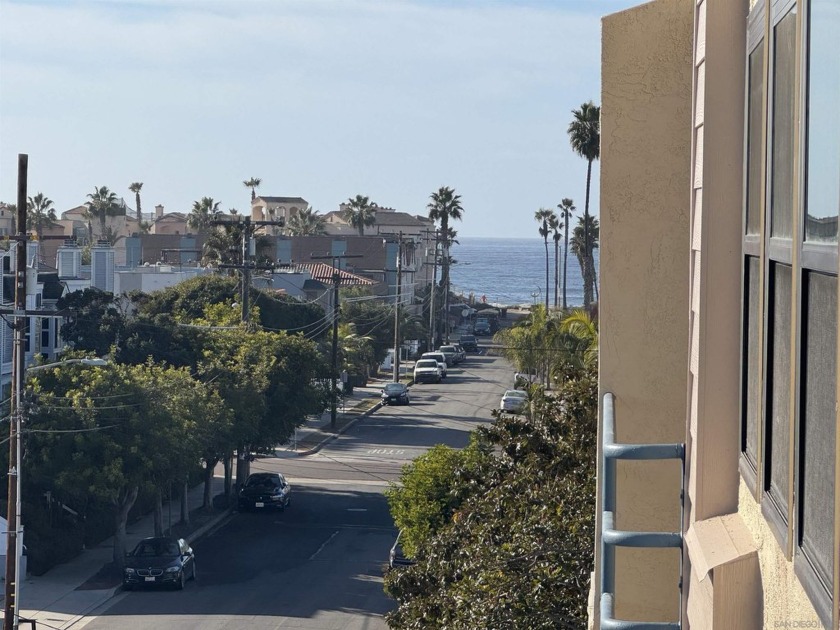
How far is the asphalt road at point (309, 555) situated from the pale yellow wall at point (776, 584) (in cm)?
2213

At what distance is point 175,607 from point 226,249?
3477 cm

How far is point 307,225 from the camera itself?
12056 cm

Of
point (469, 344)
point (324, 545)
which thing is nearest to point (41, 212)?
point (469, 344)

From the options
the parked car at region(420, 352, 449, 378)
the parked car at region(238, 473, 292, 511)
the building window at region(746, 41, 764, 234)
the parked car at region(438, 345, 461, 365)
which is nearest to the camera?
the building window at region(746, 41, 764, 234)

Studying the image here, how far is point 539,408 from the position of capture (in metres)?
16.3

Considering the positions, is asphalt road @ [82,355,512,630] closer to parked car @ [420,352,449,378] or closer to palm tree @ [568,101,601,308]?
palm tree @ [568,101,601,308]

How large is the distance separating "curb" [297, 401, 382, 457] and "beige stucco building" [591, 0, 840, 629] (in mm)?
43909

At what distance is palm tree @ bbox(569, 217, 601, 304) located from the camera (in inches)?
1987

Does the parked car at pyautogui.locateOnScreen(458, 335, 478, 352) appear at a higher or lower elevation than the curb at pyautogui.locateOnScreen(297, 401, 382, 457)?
higher

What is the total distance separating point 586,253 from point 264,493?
21.0m

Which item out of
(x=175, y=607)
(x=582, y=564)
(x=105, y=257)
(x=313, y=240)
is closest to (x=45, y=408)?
(x=175, y=607)

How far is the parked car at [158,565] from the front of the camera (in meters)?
28.1

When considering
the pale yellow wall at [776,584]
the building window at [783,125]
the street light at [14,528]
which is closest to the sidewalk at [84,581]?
the street light at [14,528]

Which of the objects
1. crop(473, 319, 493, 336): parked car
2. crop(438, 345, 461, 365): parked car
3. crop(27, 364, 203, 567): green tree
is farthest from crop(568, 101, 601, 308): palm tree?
crop(473, 319, 493, 336): parked car
